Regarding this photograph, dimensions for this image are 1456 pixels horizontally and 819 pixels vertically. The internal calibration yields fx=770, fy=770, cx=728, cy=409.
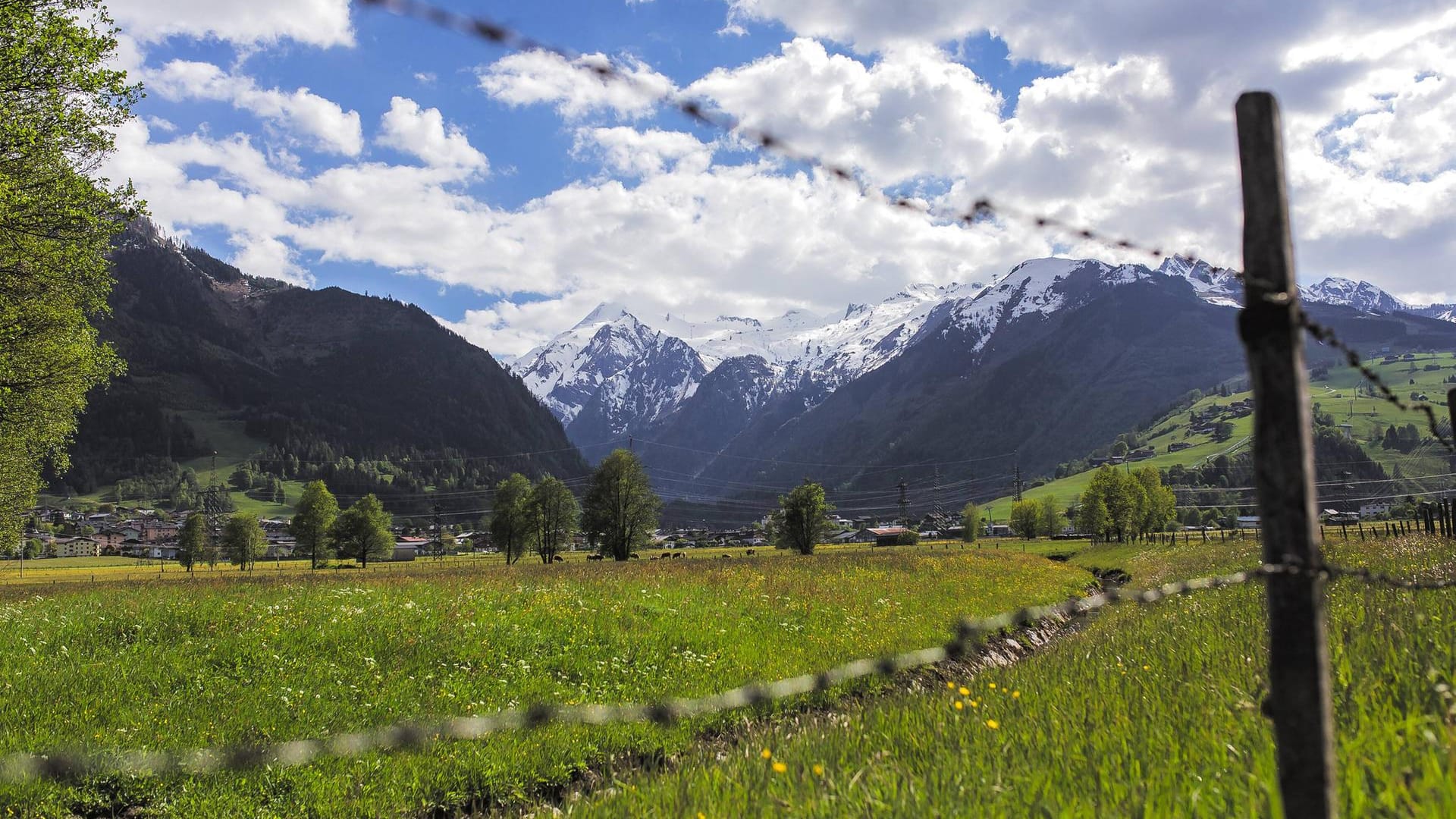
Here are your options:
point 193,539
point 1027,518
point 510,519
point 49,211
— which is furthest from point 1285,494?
point 1027,518

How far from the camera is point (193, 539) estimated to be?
112 meters

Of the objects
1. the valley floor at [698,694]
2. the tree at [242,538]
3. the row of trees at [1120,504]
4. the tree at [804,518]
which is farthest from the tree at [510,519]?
the row of trees at [1120,504]

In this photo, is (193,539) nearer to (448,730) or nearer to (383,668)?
(383,668)

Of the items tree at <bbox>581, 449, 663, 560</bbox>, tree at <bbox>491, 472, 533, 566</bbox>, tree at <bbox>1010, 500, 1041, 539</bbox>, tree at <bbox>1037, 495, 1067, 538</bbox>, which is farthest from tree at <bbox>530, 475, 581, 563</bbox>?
tree at <bbox>1037, 495, 1067, 538</bbox>

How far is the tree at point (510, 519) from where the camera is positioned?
313 feet

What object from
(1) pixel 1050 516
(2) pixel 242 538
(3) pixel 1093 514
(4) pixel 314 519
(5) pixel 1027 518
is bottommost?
(1) pixel 1050 516

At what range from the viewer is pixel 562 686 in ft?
49.2

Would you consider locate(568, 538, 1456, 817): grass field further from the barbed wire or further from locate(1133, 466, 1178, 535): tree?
locate(1133, 466, 1178, 535): tree

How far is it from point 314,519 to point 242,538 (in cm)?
1556

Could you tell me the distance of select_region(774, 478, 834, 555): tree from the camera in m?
94.6

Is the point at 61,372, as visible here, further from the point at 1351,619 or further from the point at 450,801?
the point at 1351,619

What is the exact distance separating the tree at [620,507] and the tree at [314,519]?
43066mm

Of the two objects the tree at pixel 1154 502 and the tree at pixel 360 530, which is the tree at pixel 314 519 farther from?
the tree at pixel 1154 502

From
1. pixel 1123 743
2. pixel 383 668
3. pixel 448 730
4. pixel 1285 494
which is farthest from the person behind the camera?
pixel 383 668
